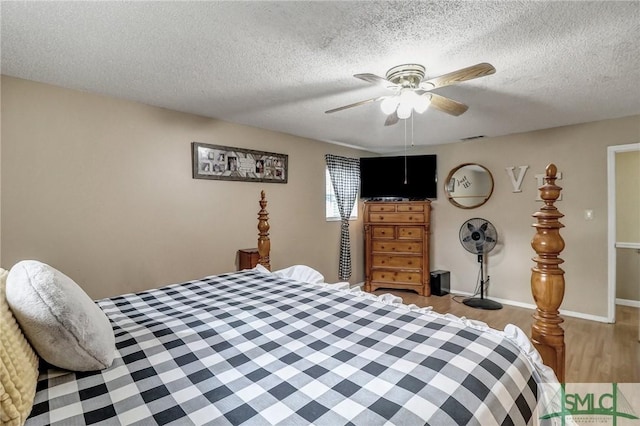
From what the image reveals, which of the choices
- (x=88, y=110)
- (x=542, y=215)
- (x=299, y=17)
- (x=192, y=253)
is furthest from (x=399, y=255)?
(x=88, y=110)

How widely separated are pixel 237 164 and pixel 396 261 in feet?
8.77

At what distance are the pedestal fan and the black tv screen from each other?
0.73 metres

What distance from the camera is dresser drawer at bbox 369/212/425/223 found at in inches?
175

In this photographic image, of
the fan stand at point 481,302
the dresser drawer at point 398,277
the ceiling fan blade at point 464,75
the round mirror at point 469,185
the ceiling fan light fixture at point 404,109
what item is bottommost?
the fan stand at point 481,302

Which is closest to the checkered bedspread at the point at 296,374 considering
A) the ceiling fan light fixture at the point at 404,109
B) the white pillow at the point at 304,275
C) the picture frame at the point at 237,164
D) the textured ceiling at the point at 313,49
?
the white pillow at the point at 304,275

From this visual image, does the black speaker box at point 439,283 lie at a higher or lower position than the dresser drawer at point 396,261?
lower

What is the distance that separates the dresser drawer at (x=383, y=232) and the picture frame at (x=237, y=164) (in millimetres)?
1671

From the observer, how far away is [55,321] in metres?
0.95

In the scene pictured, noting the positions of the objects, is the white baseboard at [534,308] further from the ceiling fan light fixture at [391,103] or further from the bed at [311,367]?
the ceiling fan light fixture at [391,103]

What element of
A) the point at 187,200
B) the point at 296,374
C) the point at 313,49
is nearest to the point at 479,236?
the point at 313,49

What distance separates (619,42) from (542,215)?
46.6 inches

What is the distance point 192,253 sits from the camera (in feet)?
10.1

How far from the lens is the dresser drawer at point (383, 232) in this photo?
4.60m

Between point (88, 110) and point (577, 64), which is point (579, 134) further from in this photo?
point (88, 110)
